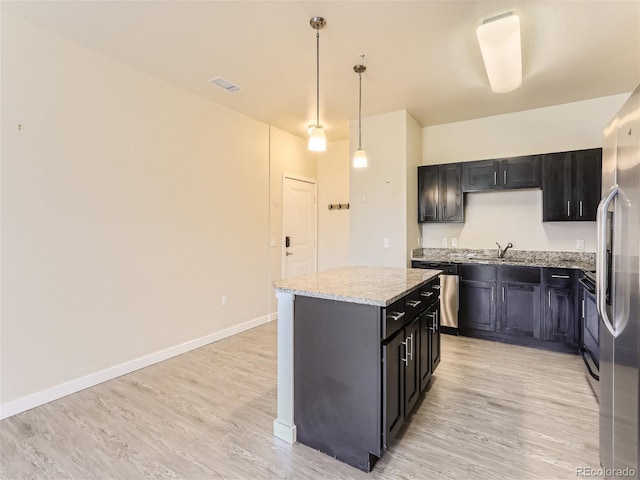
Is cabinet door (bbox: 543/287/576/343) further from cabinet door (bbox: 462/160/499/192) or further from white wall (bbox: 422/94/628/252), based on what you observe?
cabinet door (bbox: 462/160/499/192)

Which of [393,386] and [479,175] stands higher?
[479,175]

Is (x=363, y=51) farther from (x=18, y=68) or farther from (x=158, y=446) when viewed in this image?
(x=158, y=446)

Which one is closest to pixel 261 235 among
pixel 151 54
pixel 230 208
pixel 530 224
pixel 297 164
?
pixel 230 208

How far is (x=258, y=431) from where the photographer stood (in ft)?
7.25

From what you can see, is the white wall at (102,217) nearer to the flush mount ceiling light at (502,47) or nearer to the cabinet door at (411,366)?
the cabinet door at (411,366)

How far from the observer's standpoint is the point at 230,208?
167 inches

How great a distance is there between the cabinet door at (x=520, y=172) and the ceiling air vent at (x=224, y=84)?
10.7 feet

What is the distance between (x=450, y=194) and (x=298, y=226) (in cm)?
234

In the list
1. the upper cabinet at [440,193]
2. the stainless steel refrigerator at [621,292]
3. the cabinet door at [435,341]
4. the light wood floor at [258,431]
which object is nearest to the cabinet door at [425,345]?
the cabinet door at [435,341]

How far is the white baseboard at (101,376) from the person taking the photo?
2436 mm

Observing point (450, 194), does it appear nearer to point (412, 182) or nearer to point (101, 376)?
point (412, 182)

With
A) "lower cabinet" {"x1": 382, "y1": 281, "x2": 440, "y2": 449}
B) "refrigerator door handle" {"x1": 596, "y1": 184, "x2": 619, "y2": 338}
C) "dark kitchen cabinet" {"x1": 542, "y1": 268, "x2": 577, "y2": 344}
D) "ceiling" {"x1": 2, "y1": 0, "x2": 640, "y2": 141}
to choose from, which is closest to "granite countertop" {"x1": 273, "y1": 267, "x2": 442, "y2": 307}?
"lower cabinet" {"x1": 382, "y1": 281, "x2": 440, "y2": 449}

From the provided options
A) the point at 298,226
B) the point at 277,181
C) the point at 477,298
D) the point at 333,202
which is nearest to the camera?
the point at 477,298

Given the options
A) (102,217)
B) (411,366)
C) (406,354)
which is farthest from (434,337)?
(102,217)
